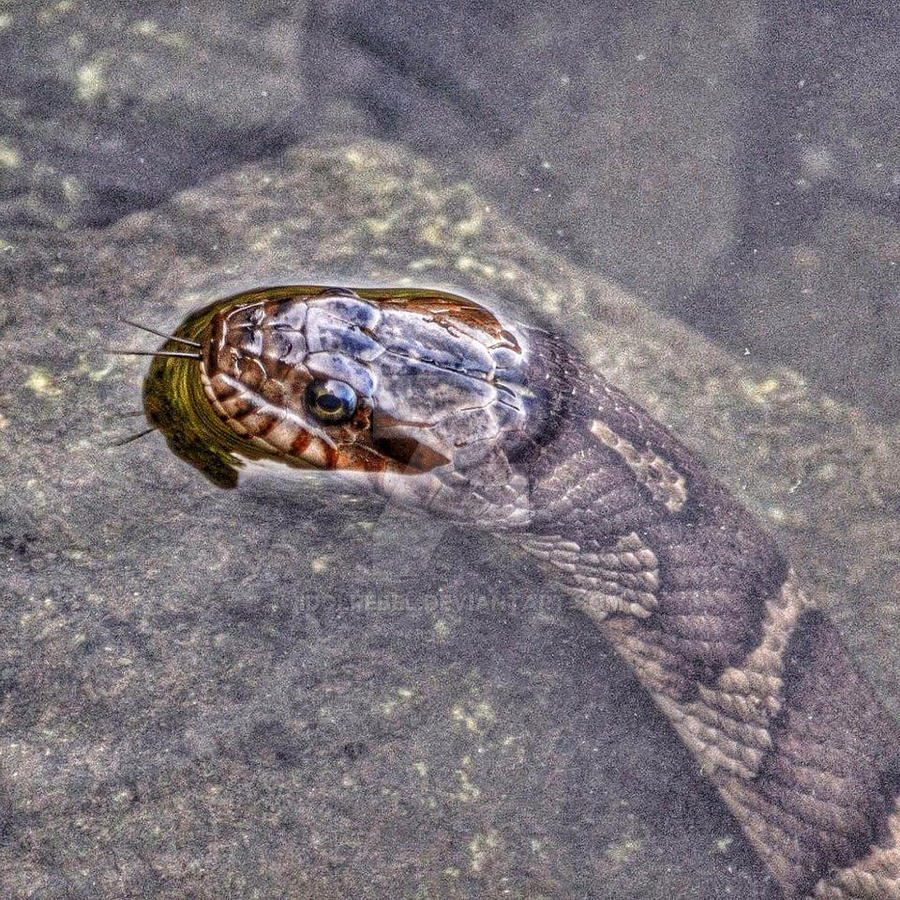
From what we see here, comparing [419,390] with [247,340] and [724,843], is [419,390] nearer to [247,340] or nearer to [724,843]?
[247,340]

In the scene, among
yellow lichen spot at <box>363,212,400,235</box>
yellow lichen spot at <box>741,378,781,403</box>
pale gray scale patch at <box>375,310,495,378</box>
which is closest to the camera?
pale gray scale patch at <box>375,310,495,378</box>

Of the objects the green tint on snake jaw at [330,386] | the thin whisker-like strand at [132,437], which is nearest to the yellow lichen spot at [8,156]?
the green tint on snake jaw at [330,386]

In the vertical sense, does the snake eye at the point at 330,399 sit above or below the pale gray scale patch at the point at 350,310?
below

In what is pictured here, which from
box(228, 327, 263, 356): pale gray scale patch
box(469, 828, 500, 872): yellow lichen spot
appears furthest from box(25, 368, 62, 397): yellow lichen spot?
box(469, 828, 500, 872): yellow lichen spot

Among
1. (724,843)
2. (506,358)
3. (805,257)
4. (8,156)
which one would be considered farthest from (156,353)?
(724,843)

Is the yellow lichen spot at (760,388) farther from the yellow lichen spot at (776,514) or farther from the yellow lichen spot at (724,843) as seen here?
the yellow lichen spot at (724,843)

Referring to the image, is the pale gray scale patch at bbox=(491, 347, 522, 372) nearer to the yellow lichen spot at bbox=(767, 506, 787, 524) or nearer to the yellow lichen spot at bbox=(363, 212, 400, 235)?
the yellow lichen spot at bbox=(363, 212, 400, 235)
